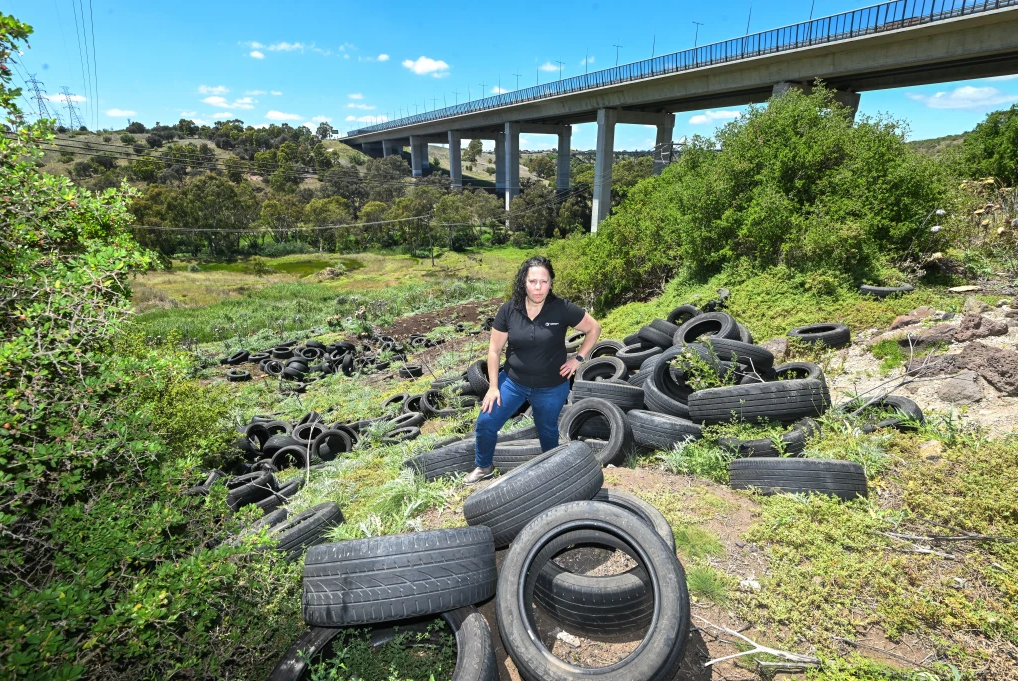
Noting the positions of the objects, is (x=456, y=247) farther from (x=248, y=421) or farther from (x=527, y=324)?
(x=527, y=324)

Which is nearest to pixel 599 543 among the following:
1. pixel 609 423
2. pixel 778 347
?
pixel 609 423

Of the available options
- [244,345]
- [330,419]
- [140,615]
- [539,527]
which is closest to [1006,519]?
[539,527]

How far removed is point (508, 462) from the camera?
5.11 metres

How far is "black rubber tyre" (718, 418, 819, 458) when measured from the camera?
503 cm

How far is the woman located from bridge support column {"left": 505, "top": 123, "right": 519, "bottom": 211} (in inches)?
2252

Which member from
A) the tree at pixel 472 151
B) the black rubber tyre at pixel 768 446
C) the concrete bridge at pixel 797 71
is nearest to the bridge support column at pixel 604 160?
the concrete bridge at pixel 797 71

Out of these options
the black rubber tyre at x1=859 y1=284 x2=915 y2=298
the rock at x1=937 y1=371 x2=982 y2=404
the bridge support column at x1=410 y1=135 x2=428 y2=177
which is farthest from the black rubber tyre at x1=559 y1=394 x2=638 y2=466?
the bridge support column at x1=410 y1=135 x2=428 y2=177

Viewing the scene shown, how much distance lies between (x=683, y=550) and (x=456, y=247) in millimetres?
53034

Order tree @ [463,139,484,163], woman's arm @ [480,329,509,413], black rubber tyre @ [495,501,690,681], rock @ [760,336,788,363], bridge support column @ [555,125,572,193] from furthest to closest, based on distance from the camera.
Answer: tree @ [463,139,484,163] < bridge support column @ [555,125,572,193] < rock @ [760,336,788,363] < woman's arm @ [480,329,509,413] < black rubber tyre @ [495,501,690,681]

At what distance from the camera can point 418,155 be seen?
91812 millimetres

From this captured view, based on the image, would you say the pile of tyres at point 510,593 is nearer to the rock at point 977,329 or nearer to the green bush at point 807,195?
the rock at point 977,329

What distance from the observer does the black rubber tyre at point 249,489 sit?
20.7 ft

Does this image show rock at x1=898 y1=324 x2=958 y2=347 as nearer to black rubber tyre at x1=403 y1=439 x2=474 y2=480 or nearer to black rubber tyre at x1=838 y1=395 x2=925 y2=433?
black rubber tyre at x1=838 y1=395 x2=925 y2=433

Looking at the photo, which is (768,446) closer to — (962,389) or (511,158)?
(962,389)
